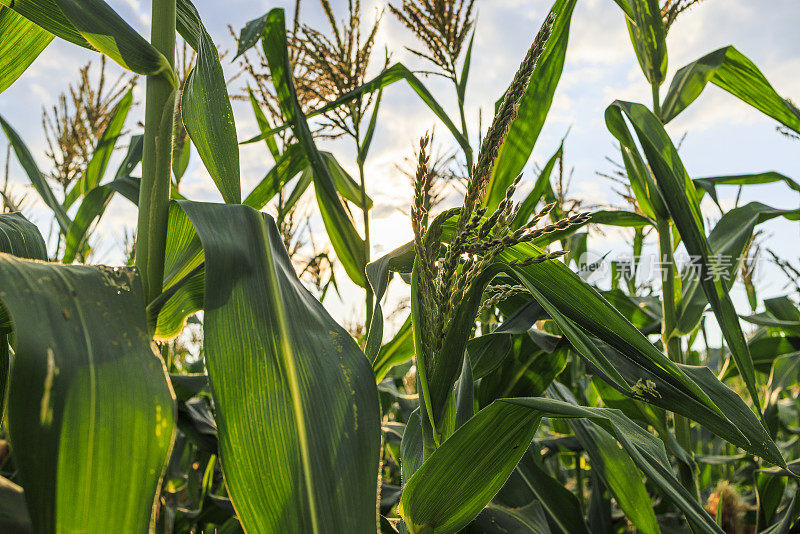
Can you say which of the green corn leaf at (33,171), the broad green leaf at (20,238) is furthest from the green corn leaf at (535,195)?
the green corn leaf at (33,171)

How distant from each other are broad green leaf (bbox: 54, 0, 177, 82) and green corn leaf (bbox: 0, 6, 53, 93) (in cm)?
29

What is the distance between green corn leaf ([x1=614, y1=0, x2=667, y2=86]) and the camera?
1.20 m

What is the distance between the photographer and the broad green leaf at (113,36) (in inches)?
23.7

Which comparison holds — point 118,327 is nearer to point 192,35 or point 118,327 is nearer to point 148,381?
point 148,381

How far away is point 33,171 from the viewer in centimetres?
109

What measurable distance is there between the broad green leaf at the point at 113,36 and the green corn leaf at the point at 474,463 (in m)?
0.58

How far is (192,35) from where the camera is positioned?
2.76ft

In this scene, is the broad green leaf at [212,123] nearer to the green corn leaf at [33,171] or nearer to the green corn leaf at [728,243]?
the green corn leaf at [33,171]

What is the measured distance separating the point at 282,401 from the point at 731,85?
1332 mm

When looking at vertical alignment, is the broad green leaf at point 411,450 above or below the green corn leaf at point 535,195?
below

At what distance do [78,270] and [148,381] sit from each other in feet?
0.41

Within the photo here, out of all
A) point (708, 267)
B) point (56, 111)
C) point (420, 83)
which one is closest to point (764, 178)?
point (708, 267)

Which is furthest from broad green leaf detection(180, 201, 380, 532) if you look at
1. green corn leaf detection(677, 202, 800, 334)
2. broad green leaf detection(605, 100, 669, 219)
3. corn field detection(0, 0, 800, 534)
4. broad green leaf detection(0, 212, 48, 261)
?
green corn leaf detection(677, 202, 800, 334)

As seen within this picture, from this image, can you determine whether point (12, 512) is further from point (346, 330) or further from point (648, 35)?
point (648, 35)
